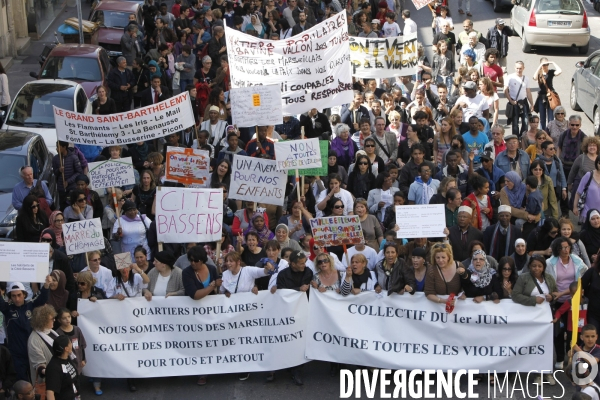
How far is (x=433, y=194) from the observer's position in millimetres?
13555

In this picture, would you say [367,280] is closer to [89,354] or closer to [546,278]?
[546,278]

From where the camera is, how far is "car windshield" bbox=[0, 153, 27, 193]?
15258 mm

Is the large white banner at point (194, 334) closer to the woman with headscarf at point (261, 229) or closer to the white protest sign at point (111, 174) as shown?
the woman with headscarf at point (261, 229)

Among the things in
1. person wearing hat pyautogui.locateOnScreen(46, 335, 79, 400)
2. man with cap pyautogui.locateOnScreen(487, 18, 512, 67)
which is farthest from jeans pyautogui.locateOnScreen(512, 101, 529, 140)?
person wearing hat pyautogui.locateOnScreen(46, 335, 79, 400)

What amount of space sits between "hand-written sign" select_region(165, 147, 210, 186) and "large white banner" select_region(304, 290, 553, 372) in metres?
3.41

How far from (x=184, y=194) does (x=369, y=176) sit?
2.86m

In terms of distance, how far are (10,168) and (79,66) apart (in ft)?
18.9

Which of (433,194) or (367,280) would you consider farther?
(433,194)

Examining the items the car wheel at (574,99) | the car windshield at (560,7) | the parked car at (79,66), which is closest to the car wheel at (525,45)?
the car windshield at (560,7)

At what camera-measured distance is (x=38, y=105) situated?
18.2 meters

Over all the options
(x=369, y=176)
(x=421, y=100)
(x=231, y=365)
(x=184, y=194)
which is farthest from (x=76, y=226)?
(x=421, y=100)

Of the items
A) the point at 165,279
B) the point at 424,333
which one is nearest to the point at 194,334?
the point at 165,279

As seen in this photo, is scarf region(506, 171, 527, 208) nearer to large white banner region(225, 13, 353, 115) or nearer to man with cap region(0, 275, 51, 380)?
large white banner region(225, 13, 353, 115)

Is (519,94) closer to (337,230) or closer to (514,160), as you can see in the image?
(514,160)
